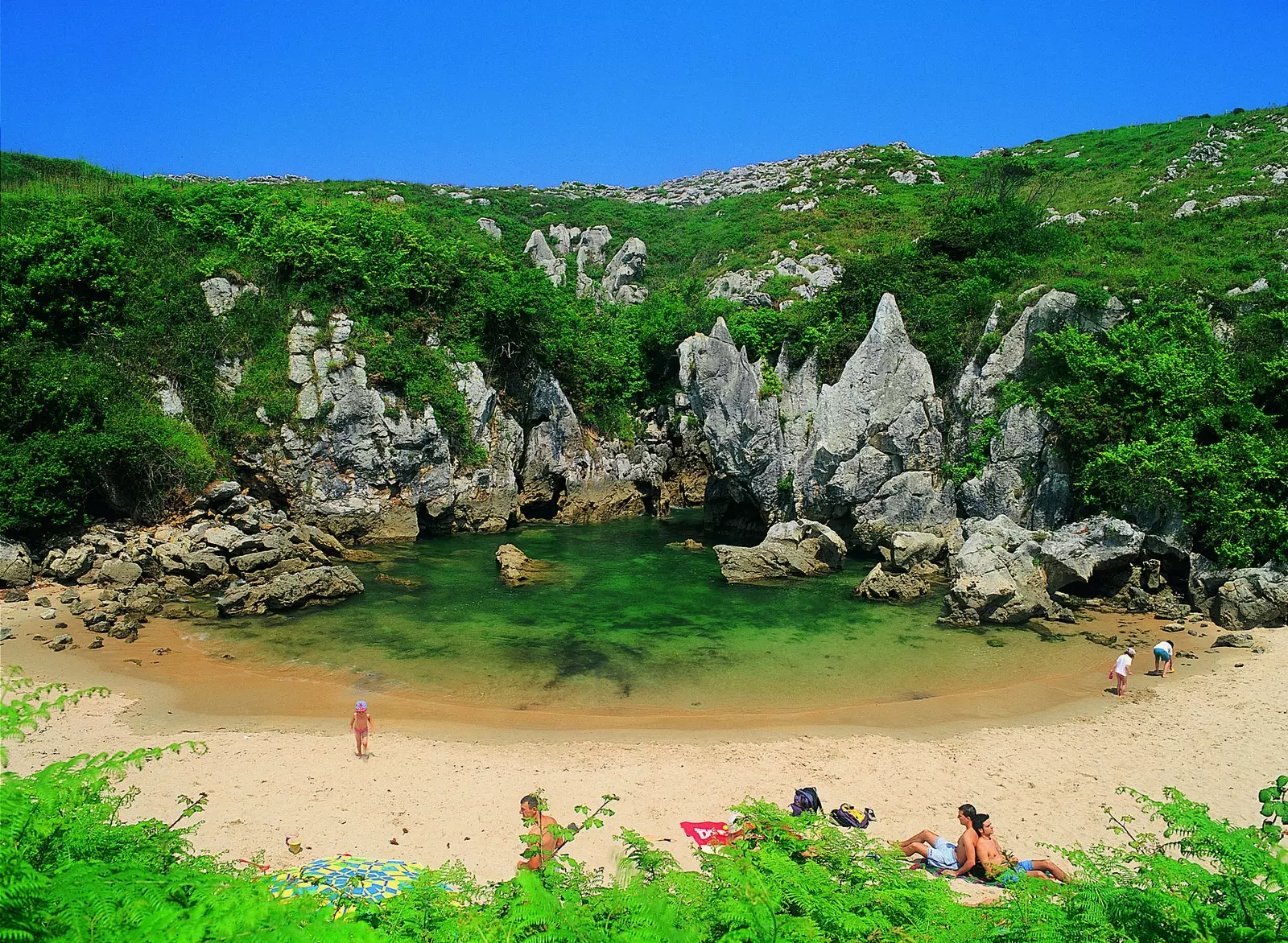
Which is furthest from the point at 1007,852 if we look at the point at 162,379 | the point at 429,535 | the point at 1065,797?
the point at 162,379

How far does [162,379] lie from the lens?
2714 cm

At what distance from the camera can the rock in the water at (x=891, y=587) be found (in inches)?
866

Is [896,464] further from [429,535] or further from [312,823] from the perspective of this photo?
[312,823]

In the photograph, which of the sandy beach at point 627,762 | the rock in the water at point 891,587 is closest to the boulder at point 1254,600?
the sandy beach at point 627,762

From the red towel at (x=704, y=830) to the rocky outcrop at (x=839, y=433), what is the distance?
60.2 ft

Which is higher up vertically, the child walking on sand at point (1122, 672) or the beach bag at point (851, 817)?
the child walking on sand at point (1122, 672)

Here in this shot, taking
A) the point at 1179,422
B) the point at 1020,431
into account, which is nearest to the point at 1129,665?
the point at 1179,422

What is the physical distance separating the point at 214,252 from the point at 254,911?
3333 centimetres

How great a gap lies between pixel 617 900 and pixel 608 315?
38120 millimetres

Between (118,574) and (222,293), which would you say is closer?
(118,574)

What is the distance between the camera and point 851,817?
10.1 meters

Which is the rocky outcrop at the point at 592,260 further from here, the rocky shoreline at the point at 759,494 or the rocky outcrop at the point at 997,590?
the rocky outcrop at the point at 997,590

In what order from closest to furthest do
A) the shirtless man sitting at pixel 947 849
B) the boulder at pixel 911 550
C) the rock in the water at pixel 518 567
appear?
the shirtless man sitting at pixel 947 849 → the rock in the water at pixel 518 567 → the boulder at pixel 911 550

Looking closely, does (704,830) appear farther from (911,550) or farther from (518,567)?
(911,550)
